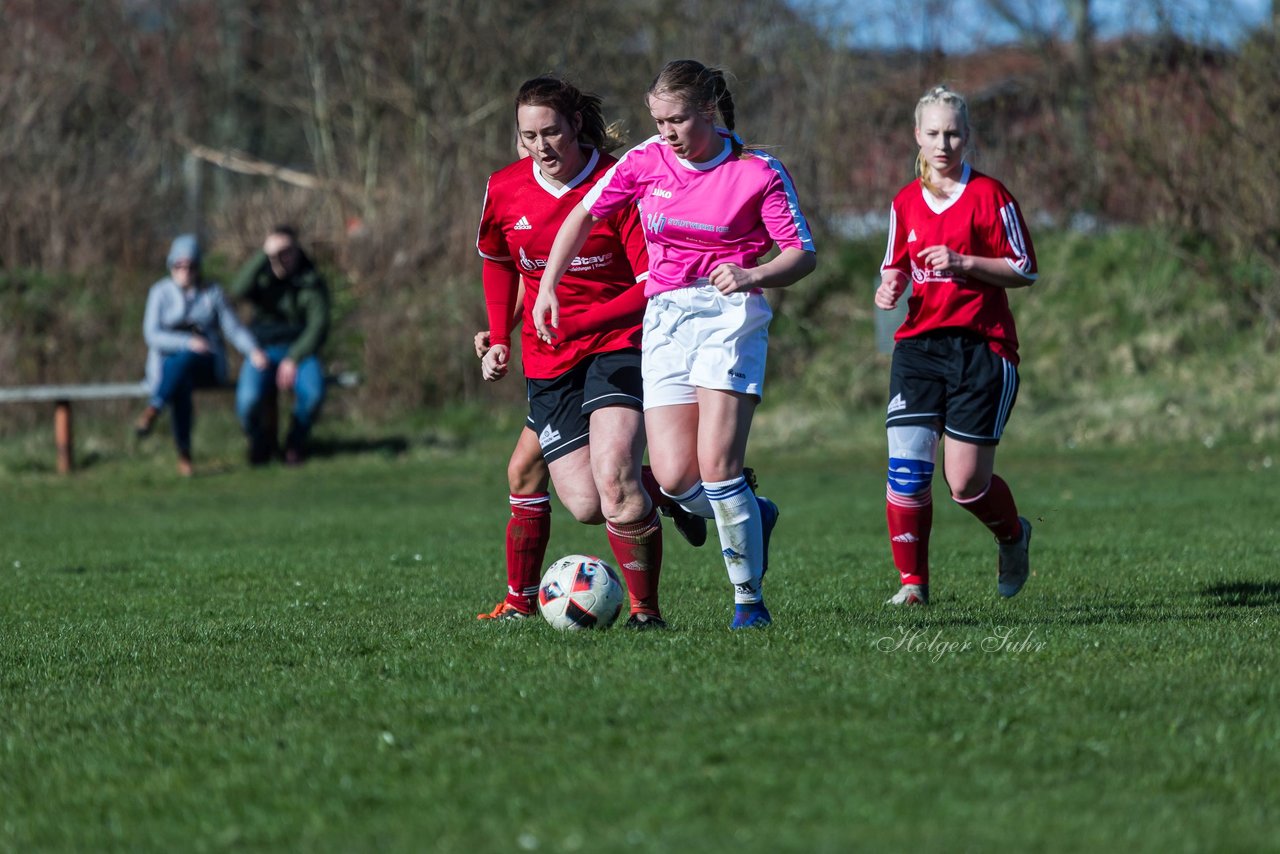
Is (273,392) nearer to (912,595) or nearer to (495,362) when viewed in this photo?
(495,362)

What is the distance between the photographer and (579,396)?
6.25 m

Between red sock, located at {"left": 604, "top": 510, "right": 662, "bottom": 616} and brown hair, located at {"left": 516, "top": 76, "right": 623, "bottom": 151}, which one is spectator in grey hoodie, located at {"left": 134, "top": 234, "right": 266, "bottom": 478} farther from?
red sock, located at {"left": 604, "top": 510, "right": 662, "bottom": 616}

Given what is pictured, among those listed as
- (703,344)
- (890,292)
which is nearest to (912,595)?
(890,292)

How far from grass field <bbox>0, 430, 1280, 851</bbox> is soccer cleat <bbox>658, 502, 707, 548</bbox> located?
31 centimetres

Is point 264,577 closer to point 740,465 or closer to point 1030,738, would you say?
point 740,465

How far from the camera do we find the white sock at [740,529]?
5.76 meters

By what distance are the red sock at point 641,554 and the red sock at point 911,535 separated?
138 cm

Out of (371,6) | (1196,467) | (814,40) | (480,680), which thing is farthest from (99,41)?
(480,680)

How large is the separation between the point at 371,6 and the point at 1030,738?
22180 millimetres

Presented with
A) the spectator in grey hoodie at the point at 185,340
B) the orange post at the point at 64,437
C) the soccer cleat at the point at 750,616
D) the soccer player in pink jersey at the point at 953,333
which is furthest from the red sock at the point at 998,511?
the orange post at the point at 64,437

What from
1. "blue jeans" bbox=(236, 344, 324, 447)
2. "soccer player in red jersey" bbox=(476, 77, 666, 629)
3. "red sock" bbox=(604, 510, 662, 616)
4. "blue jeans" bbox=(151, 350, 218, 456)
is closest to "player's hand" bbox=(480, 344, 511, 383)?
"soccer player in red jersey" bbox=(476, 77, 666, 629)

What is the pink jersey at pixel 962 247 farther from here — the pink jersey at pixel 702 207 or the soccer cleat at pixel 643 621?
the soccer cleat at pixel 643 621

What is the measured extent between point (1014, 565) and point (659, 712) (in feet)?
10.1

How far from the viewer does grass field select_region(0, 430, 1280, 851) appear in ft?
11.3
